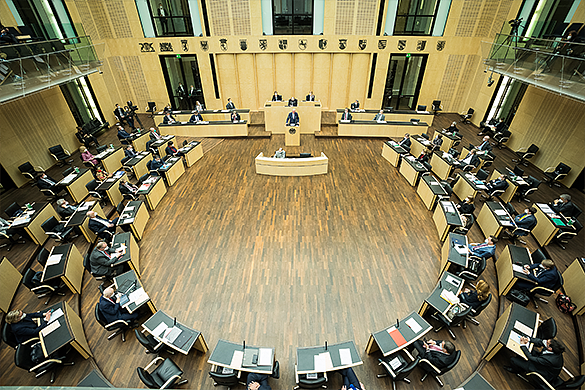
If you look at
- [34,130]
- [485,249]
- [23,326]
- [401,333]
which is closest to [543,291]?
[485,249]

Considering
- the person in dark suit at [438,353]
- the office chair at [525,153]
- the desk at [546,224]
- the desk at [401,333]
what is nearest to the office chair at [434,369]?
the person in dark suit at [438,353]

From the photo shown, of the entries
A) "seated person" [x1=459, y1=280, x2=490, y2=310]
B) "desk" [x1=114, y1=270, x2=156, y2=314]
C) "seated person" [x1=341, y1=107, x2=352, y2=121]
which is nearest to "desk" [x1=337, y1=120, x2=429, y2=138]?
"seated person" [x1=341, y1=107, x2=352, y2=121]

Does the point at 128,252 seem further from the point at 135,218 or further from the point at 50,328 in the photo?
the point at 50,328

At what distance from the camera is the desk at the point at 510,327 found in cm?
395

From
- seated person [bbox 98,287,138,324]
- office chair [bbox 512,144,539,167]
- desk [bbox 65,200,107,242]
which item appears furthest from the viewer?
office chair [bbox 512,144,539,167]

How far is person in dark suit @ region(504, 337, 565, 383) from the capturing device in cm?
356

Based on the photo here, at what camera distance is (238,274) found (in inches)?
232

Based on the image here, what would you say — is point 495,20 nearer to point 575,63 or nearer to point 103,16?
point 575,63

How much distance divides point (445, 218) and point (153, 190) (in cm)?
812

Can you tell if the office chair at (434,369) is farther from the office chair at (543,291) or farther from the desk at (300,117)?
the desk at (300,117)

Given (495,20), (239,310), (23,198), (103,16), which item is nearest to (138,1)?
(103,16)

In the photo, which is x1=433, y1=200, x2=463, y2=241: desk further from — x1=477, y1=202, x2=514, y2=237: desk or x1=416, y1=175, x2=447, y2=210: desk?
x1=477, y1=202, x2=514, y2=237: desk

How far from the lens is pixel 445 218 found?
647 centimetres

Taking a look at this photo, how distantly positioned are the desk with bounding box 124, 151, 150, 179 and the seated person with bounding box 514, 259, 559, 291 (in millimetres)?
10620
